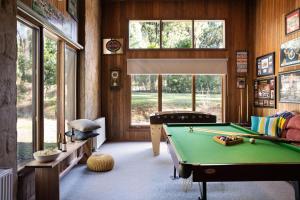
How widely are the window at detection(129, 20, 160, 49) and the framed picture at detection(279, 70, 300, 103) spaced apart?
10.2 ft

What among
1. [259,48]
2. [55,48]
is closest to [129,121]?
[55,48]

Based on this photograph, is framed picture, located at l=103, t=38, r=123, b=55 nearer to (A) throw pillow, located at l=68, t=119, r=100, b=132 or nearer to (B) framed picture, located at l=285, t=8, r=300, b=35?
(A) throw pillow, located at l=68, t=119, r=100, b=132

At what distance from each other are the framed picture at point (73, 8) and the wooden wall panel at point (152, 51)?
180cm

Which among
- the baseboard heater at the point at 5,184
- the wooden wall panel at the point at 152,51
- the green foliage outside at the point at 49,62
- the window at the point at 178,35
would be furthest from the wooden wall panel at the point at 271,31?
the baseboard heater at the point at 5,184

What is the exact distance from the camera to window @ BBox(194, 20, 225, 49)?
6.72 metres

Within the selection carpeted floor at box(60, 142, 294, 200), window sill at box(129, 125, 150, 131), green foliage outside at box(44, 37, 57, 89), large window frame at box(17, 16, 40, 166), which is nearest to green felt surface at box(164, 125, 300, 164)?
carpeted floor at box(60, 142, 294, 200)

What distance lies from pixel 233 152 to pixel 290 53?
3489 mm

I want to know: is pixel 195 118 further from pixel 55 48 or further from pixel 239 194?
pixel 55 48

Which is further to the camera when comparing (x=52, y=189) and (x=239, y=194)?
(x=239, y=194)

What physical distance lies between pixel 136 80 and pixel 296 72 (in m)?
3.72

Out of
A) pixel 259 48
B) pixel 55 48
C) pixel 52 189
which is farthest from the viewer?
pixel 259 48

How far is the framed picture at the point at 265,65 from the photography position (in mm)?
5566

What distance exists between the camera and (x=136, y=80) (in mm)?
6801

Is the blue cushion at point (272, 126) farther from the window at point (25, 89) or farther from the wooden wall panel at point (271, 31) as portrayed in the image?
the window at point (25, 89)
